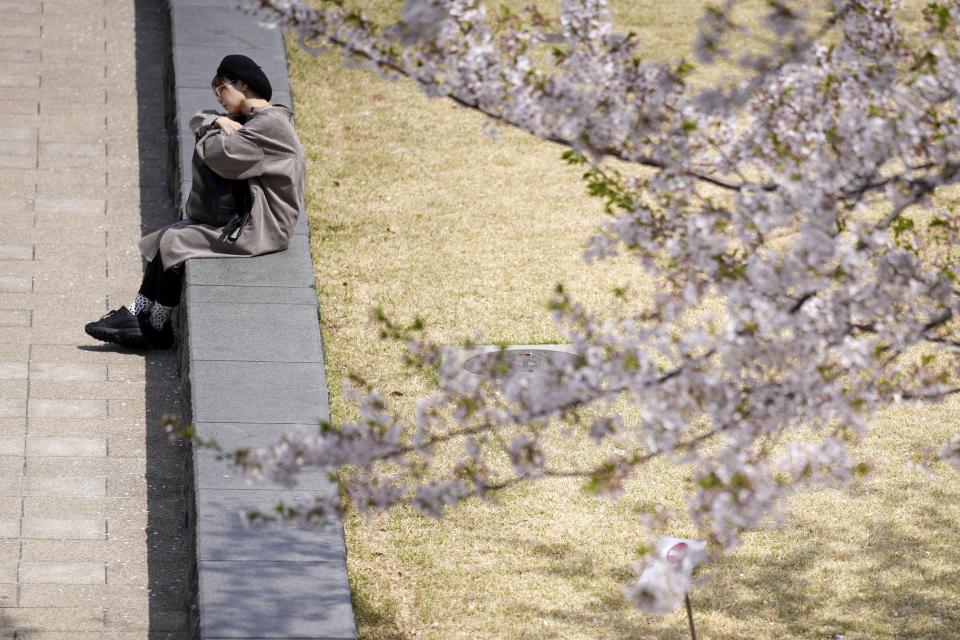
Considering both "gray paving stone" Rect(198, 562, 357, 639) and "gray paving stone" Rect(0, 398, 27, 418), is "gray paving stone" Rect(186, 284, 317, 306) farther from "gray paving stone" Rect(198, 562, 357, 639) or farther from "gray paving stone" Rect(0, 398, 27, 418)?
"gray paving stone" Rect(198, 562, 357, 639)

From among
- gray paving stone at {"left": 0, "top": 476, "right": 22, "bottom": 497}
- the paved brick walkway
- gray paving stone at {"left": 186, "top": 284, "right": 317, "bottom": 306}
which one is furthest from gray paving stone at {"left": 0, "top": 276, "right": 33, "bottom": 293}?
gray paving stone at {"left": 0, "top": 476, "right": 22, "bottom": 497}

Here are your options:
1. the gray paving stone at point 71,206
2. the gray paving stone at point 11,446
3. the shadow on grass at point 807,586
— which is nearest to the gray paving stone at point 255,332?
the gray paving stone at point 11,446

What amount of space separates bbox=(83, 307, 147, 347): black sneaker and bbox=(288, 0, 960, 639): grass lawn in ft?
3.61

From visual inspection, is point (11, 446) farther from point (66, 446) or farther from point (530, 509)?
point (530, 509)

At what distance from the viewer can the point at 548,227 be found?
970 centimetres

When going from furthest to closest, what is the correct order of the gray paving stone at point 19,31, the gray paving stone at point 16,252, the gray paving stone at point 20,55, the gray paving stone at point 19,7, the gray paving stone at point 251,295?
the gray paving stone at point 19,7, the gray paving stone at point 19,31, the gray paving stone at point 20,55, the gray paving stone at point 16,252, the gray paving stone at point 251,295

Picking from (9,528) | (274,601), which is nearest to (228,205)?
(9,528)

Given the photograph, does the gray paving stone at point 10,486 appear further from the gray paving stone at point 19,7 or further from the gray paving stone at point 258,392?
the gray paving stone at point 19,7

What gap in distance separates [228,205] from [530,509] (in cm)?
250

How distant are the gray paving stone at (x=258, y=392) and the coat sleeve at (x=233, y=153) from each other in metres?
1.27

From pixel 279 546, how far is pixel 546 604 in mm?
1249

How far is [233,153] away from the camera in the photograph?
7.42 metres

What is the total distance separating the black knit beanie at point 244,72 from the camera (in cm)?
751

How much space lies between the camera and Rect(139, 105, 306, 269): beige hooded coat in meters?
7.46
